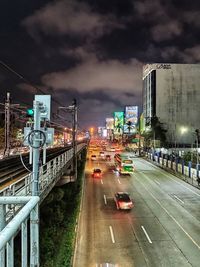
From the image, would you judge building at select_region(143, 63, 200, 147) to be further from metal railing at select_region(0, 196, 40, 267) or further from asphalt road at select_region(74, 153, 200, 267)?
metal railing at select_region(0, 196, 40, 267)

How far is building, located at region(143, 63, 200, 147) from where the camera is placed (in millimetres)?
142750

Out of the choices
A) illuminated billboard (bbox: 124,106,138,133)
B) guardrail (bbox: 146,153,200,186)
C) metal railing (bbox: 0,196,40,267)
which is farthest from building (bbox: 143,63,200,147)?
metal railing (bbox: 0,196,40,267)

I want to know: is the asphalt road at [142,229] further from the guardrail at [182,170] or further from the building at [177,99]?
the building at [177,99]

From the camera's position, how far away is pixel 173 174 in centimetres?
6334

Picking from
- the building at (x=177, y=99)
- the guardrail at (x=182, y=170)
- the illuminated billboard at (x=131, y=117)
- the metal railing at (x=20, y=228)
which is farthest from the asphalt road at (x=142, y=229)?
the illuminated billboard at (x=131, y=117)

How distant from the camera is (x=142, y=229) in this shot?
93.3ft

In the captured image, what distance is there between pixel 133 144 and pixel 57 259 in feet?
473

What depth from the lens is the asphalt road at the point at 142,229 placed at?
72.9 feet

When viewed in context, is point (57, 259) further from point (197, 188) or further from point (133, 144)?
point (133, 144)

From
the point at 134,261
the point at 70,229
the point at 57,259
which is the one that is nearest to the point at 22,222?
the point at 57,259

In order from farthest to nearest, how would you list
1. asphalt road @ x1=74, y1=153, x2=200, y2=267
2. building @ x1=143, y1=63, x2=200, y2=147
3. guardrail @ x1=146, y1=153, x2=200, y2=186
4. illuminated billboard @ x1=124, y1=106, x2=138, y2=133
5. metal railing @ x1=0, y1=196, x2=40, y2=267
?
1. illuminated billboard @ x1=124, y1=106, x2=138, y2=133
2. building @ x1=143, y1=63, x2=200, y2=147
3. guardrail @ x1=146, y1=153, x2=200, y2=186
4. asphalt road @ x1=74, y1=153, x2=200, y2=267
5. metal railing @ x1=0, y1=196, x2=40, y2=267

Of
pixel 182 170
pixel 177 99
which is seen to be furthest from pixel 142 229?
pixel 177 99

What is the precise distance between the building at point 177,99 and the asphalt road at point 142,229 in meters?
96.2

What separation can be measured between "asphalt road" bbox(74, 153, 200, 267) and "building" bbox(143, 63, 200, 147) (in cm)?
9623
